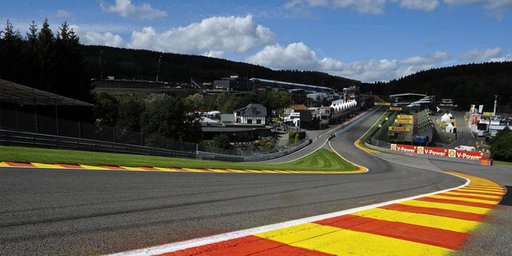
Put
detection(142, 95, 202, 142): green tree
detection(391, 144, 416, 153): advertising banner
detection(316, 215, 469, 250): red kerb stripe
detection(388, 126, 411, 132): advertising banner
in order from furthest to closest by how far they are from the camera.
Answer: detection(388, 126, 411, 132): advertising banner
detection(142, 95, 202, 142): green tree
detection(391, 144, 416, 153): advertising banner
detection(316, 215, 469, 250): red kerb stripe

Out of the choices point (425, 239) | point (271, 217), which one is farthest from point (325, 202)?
point (425, 239)

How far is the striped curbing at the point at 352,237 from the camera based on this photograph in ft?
16.3

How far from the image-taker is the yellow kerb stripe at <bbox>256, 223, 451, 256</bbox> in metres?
5.17

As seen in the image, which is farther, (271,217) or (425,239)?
(271,217)

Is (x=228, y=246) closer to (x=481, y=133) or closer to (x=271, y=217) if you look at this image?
(x=271, y=217)

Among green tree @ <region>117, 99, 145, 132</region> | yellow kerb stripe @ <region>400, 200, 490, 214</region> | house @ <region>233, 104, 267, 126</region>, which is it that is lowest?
house @ <region>233, 104, 267, 126</region>

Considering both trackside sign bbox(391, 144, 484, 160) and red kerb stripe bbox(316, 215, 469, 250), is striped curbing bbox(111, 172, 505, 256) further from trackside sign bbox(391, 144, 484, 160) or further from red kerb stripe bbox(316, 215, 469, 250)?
trackside sign bbox(391, 144, 484, 160)

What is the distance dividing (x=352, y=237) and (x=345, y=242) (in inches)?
13.7

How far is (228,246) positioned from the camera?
16.5 ft

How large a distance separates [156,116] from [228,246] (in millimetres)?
69271

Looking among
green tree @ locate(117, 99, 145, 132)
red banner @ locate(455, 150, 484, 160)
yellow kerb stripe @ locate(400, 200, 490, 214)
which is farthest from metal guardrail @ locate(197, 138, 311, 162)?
yellow kerb stripe @ locate(400, 200, 490, 214)

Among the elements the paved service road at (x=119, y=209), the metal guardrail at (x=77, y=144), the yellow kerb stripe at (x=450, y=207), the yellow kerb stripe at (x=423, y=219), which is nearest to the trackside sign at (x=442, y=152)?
the metal guardrail at (x=77, y=144)

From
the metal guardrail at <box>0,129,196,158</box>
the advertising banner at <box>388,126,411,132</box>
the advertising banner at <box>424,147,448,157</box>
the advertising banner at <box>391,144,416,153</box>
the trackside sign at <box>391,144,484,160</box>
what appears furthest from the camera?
the advertising banner at <box>388,126,411,132</box>

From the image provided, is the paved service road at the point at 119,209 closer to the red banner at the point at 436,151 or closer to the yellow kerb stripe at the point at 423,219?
the yellow kerb stripe at the point at 423,219
